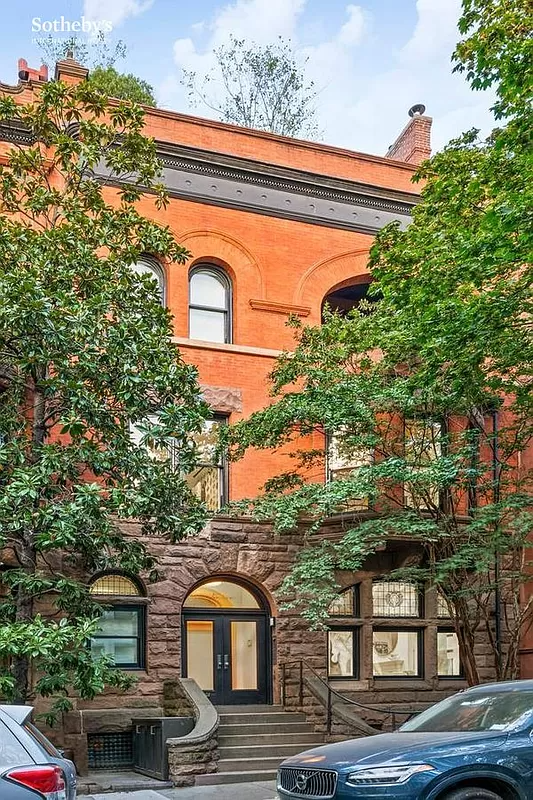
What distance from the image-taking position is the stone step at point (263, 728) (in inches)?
637

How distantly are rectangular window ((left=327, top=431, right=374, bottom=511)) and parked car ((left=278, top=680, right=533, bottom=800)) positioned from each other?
8724 millimetres

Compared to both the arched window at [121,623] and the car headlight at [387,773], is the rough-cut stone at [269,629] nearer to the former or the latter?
the arched window at [121,623]

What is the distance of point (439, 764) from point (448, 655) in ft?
43.4

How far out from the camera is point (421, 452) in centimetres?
1689

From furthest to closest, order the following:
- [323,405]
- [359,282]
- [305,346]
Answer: [359,282], [305,346], [323,405]

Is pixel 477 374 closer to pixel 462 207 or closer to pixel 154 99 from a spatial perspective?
pixel 462 207

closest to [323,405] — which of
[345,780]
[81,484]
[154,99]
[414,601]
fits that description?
[81,484]

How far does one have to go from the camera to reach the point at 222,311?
65.4 ft

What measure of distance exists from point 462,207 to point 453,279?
1440 mm

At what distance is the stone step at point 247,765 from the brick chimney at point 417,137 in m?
15.2

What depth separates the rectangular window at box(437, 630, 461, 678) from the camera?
20.3 metres

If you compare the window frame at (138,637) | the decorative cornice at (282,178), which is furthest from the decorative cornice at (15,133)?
the window frame at (138,637)

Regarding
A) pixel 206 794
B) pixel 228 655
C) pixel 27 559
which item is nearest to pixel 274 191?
pixel 228 655

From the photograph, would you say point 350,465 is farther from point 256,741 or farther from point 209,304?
point 256,741
